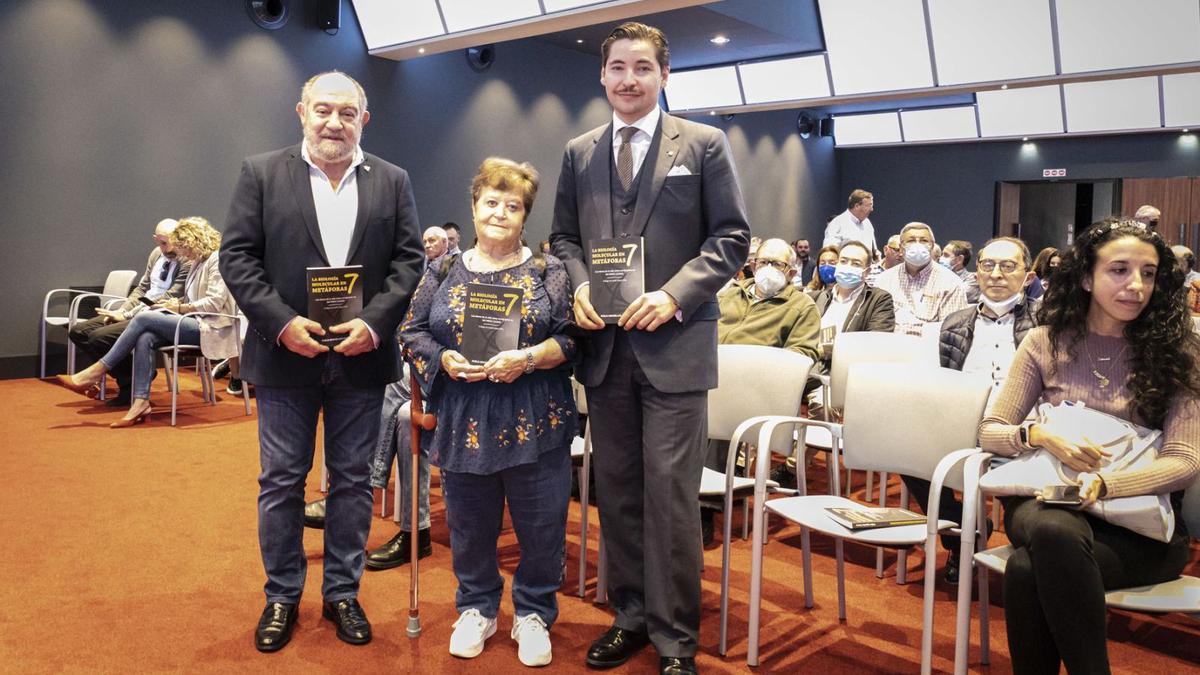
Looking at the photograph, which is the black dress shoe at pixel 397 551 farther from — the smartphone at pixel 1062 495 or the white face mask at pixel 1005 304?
the white face mask at pixel 1005 304

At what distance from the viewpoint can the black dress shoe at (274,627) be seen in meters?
2.56

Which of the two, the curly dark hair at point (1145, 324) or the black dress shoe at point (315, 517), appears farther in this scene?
the black dress shoe at point (315, 517)

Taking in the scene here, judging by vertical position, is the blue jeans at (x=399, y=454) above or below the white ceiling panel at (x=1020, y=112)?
below

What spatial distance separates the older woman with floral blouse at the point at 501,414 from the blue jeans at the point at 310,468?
9.5 inches

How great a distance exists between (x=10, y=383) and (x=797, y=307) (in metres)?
6.36

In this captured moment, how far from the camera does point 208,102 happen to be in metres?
8.16

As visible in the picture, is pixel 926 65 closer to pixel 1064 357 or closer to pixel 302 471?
pixel 1064 357

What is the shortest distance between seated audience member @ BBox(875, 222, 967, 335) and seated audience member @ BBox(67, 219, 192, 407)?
4.85 metres

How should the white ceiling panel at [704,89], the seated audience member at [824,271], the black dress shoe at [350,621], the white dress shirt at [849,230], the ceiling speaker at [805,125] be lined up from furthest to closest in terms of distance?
the ceiling speaker at [805,125]
the white ceiling panel at [704,89]
the white dress shirt at [849,230]
the seated audience member at [824,271]
the black dress shoe at [350,621]

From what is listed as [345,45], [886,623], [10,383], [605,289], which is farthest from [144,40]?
[886,623]

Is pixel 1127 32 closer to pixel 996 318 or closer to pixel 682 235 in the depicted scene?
pixel 996 318

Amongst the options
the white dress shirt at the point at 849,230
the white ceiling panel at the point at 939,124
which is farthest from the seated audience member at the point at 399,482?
the white ceiling panel at the point at 939,124

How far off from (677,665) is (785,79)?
34.6 feet

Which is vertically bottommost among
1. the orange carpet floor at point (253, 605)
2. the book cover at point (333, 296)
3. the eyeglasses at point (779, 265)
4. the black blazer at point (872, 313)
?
the orange carpet floor at point (253, 605)
